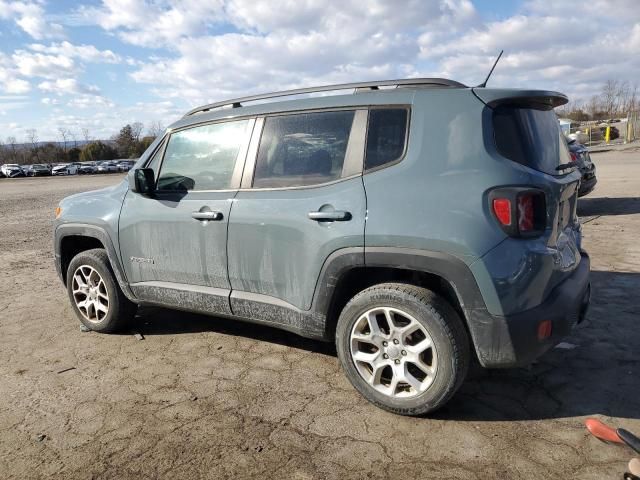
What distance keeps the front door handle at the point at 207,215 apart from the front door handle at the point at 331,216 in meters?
0.78

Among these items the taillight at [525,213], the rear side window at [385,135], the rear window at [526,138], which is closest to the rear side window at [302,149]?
the rear side window at [385,135]

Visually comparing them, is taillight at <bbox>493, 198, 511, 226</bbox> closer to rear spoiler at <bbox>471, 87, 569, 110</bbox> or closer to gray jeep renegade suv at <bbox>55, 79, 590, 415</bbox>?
gray jeep renegade suv at <bbox>55, 79, 590, 415</bbox>

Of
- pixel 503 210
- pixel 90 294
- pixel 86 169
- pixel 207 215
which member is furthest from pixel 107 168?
pixel 503 210

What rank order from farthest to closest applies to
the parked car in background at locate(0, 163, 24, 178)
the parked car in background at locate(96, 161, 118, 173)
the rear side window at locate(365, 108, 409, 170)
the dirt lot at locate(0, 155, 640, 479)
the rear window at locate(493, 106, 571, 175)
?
the parked car in background at locate(96, 161, 118, 173) < the parked car in background at locate(0, 163, 24, 178) < the rear side window at locate(365, 108, 409, 170) < the rear window at locate(493, 106, 571, 175) < the dirt lot at locate(0, 155, 640, 479)

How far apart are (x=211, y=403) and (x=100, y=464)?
756 mm

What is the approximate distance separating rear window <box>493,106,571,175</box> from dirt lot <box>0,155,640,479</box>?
4.72 feet

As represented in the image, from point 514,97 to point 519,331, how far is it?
1.29 metres

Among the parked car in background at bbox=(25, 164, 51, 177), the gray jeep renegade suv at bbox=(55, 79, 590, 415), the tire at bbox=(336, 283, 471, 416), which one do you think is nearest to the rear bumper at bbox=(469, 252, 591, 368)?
the gray jeep renegade suv at bbox=(55, 79, 590, 415)

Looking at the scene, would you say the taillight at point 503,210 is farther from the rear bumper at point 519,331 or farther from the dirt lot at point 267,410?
the dirt lot at point 267,410

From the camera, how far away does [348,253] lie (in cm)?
308

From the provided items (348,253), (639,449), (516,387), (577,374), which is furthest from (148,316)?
(639,449)

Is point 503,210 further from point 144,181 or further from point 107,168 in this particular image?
point 107,168

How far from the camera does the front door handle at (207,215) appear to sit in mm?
3685

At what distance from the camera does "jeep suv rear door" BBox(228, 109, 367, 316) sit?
3.17m
